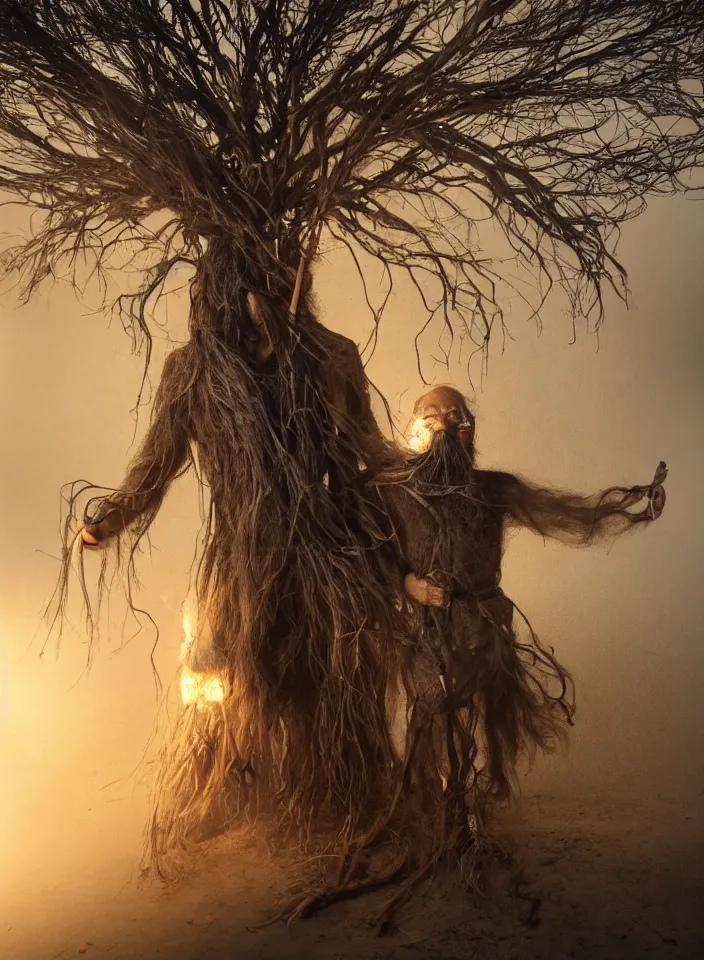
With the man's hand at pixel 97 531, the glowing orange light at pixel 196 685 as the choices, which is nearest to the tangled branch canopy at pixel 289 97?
the man's hand at pixel 97 531

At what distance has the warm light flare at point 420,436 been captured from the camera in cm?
153

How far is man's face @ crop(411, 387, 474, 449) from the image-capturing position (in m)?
1.53

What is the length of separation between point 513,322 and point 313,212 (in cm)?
60

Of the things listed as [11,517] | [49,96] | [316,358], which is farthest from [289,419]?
[11,517]

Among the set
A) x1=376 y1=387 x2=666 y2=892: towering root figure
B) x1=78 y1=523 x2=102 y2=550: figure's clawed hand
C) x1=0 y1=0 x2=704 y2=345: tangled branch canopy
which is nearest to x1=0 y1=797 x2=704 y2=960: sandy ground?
x1=376 y1=387 x2=666 y2=892: towering root figure

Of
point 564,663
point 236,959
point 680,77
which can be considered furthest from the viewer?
point 564,663

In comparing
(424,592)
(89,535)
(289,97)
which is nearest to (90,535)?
(89,535)

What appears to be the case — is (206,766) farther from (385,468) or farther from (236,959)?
(385,468)

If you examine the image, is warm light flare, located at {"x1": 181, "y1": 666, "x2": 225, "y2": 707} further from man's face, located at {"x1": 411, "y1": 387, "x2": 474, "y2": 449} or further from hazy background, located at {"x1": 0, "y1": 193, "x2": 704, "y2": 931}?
man's face, located at {"x1": 411, "y1": 387, "x2": 474, "y2": 449}

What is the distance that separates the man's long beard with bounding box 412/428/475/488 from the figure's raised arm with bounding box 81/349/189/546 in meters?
0.37

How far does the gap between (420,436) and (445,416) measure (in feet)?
0.16

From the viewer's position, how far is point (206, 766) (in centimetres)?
162

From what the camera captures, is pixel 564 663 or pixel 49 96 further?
pixel 564 663

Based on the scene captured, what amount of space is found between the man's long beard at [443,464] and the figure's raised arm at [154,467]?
0.37 meters
